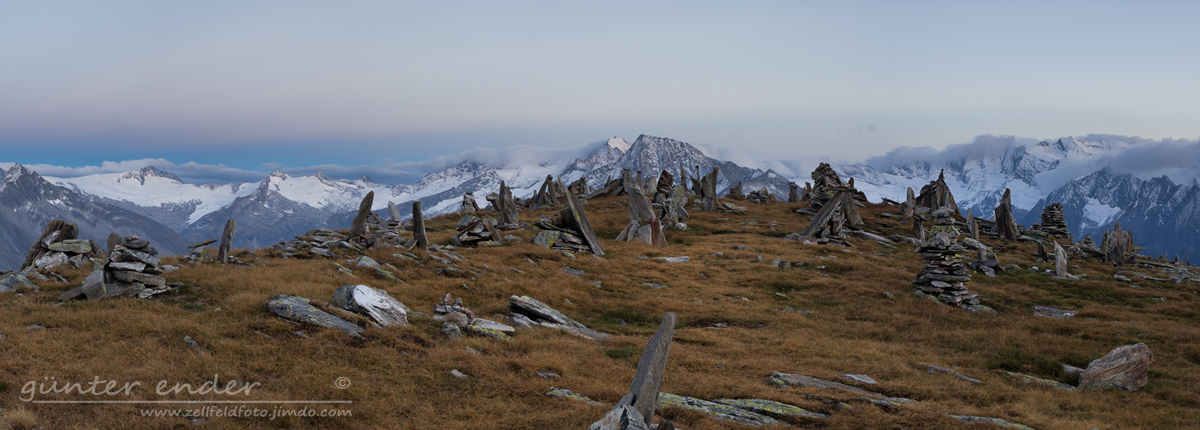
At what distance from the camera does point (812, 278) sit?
30.5m

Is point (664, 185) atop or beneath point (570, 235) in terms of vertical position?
atop

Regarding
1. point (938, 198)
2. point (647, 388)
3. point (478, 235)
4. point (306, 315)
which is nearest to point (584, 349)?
point (647, 388)

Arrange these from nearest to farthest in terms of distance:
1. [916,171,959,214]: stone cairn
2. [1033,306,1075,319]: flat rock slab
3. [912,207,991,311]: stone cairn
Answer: [1033,306,1075,319]: flat rock slab, [912,207,991,311]: stone cairn, [916,171,959,214]: stone cairn

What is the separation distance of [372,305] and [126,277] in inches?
299

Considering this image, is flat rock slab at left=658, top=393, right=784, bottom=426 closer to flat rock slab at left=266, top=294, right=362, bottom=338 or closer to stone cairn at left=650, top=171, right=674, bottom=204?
flat rock slab at left=266, top=294, right=362, bottom=338

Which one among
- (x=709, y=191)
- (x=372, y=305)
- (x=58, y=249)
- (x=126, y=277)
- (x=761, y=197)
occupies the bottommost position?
(x=761, y=197)

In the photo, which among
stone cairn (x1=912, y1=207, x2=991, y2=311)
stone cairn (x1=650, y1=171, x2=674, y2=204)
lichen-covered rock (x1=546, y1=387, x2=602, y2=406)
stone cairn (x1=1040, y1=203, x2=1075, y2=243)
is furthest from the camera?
stone cairn (x1=650, y1=171, x2=674, y2=204)

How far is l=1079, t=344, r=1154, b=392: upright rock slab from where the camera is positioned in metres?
15.1

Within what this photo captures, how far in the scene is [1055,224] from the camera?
58.5 metres

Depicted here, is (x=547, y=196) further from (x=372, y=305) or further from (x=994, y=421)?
(x=994, y=421)

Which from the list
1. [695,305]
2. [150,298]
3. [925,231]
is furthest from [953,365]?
[925,231]

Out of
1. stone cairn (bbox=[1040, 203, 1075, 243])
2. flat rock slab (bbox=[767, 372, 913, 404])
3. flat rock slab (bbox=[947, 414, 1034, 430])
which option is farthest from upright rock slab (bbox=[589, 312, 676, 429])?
stone cairn (bbox=[1040, 203, 1075, 243])

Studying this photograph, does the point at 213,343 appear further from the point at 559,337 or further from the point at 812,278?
the point at 812,278

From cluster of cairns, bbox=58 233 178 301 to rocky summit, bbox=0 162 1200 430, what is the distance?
66 mm
